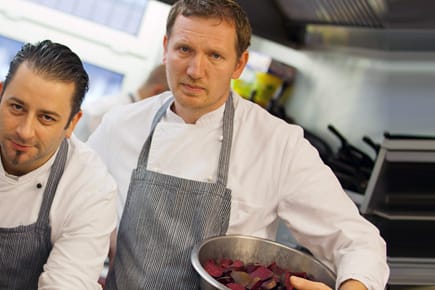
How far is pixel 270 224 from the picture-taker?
1.34 metres

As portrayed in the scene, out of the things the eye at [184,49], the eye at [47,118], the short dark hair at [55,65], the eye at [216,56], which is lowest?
the eye at [47,118]

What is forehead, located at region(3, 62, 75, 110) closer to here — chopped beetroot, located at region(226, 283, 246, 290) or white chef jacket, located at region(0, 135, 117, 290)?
white chef jacket, located at region(0, 135, 117, 290)

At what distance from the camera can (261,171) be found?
4.28ft

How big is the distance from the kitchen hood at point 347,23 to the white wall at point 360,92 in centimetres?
5

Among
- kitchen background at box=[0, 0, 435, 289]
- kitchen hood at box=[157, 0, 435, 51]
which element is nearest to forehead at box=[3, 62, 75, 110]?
kitchen hood at box=[157, 0, 435, 51]

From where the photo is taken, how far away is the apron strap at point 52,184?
1110 millimetres

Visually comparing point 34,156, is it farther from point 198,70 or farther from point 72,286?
point 198,70

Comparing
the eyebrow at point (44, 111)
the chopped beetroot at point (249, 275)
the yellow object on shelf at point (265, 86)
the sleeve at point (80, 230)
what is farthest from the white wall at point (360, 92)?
the eyebrow at point (44, 111)

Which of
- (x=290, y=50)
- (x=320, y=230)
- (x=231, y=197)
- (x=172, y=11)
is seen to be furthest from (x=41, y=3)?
(x=320, y=230)

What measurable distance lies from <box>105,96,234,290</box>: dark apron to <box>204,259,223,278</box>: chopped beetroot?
14 cm

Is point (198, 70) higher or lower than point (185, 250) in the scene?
higher

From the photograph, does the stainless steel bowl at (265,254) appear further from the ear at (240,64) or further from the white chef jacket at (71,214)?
the ear at (240,64)

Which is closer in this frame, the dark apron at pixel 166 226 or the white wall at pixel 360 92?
the dark apron at pixel 166 226

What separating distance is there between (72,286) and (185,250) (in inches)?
11.2
